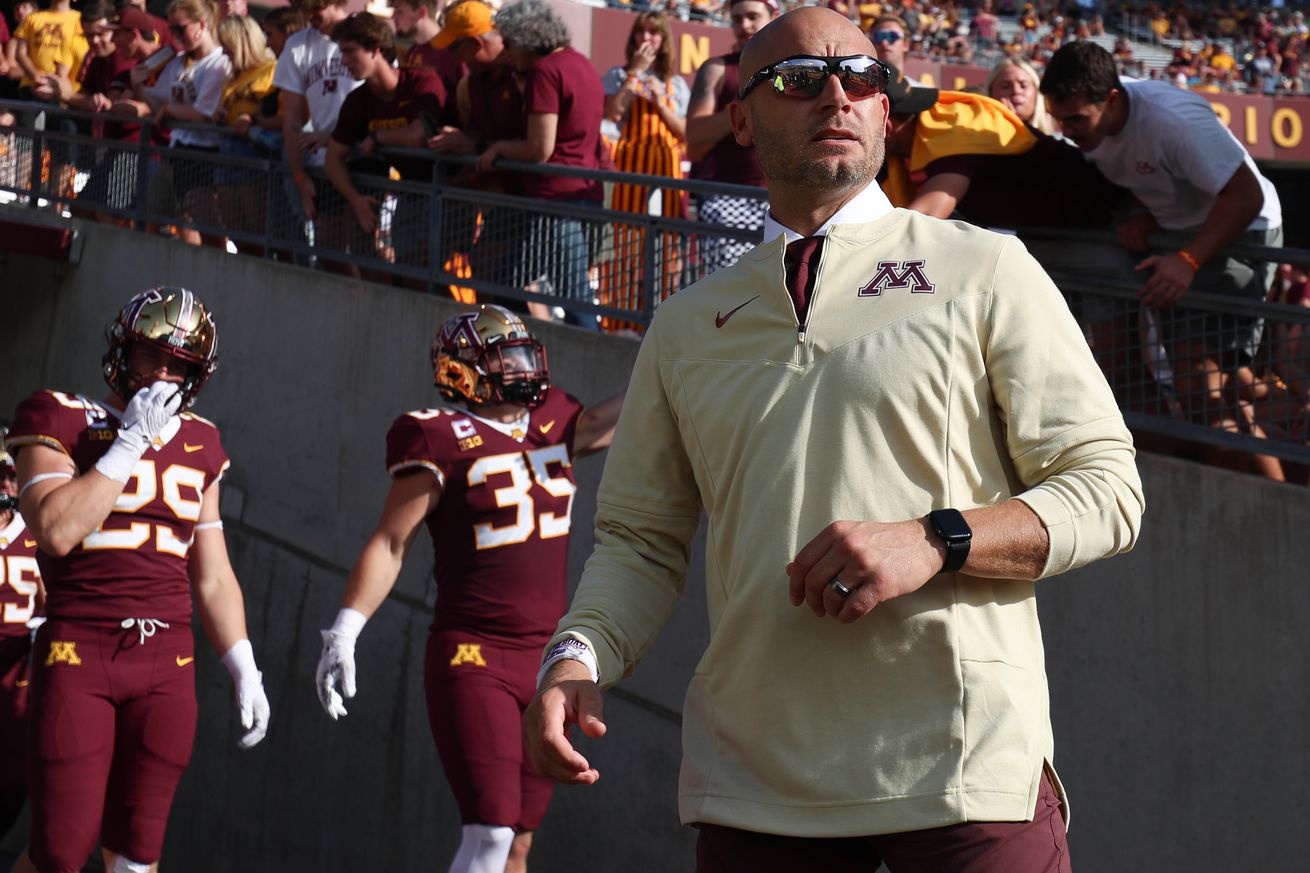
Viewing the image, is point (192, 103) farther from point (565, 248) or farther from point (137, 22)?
point (565, 248)

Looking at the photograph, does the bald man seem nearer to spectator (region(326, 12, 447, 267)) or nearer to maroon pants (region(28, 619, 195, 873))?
maroon pants (region(28, 619, 195, 873))

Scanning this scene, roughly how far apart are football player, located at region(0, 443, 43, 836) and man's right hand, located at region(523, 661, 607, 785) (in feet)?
17.9

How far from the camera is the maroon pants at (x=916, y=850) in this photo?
2.24 m

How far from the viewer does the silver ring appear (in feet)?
6.86

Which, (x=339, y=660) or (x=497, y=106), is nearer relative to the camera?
(x=339, y=660)

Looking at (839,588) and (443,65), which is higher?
(443,65)

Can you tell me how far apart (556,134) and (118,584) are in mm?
3427

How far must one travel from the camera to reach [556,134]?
7.85m

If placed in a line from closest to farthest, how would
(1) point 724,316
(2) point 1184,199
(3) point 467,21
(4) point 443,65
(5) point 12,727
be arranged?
(1) point 724,316, (2) point 1184,199, (5) point 12,727, (3) point 467,21, (4) point 443,65

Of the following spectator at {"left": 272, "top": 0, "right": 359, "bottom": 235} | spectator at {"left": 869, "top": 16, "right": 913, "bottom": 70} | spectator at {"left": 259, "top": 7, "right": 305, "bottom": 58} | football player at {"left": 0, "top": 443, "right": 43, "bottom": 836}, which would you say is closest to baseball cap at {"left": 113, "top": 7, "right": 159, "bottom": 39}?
spectator at {"left": 259, "top": 7, "right": 305, "bottom": 58}

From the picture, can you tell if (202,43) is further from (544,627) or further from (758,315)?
(758,315)

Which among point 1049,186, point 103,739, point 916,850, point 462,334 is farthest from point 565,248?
point 916,850

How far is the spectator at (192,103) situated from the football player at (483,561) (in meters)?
5.50

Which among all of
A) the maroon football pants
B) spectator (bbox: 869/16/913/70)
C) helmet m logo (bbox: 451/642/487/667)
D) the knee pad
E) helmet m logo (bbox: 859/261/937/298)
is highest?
spectator (bbox: 869/16/913/70)
